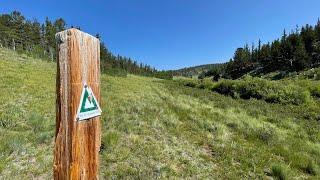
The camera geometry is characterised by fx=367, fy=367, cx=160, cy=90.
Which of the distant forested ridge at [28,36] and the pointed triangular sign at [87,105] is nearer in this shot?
the pointed triangular sign at [87,105]

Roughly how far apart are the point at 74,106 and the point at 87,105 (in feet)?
0.40

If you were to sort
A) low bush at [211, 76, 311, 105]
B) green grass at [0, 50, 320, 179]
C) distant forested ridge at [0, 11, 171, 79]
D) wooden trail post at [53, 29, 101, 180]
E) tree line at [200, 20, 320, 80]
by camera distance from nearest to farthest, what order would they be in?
1. wooden trail post at [53, 29, 101, 180]
2. green grass at [0, 50, 320, 179]
3. low bush at [211, 76, 311, 105]
4. tree line at [200, 20, 320, 80]
5. distant forested ridge at [0, 11, 171, 79]

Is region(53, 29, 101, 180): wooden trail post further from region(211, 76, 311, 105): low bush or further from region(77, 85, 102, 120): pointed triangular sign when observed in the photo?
region(211, 76, 311, 105): low bush

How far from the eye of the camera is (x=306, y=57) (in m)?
61.2

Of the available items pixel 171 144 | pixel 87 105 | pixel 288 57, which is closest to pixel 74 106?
pixel 87 105

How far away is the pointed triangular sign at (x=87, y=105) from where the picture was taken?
9.11ft

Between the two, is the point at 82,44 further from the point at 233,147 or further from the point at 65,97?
the point at 233,147

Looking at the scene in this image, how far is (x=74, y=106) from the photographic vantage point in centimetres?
274

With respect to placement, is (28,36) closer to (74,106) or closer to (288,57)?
(288,57)

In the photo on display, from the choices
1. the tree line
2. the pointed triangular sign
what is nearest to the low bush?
the pointed triangular sign

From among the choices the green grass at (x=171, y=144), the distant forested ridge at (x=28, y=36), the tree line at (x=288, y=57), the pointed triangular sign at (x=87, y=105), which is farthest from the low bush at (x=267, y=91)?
the distant forested ridge at (x=28, y=36)

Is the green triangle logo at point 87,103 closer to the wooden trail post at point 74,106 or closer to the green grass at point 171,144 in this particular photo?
the wooden trail post at point 74,106

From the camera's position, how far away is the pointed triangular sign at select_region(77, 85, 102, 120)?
2.78 meters

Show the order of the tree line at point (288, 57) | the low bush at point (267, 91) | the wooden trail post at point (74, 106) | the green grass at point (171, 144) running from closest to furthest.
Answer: the wooden trail post at point (74, 106) < the green grass at point (171, 144) < the low bush at point (267, 91) < the tree line at point (288, 57)
